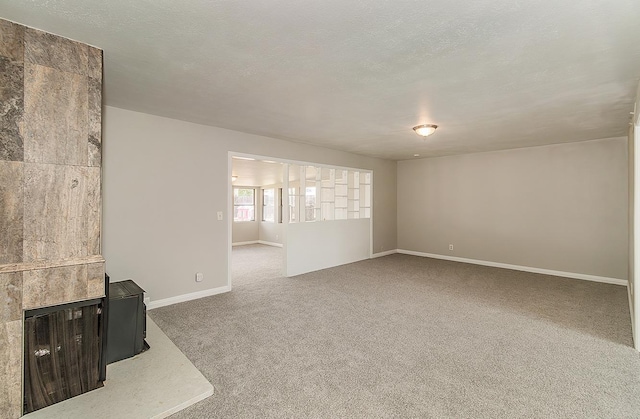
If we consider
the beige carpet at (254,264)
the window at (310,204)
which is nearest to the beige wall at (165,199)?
the beige carpet at (254,264)

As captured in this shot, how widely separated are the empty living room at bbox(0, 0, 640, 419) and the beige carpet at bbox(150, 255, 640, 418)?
2 centimetres

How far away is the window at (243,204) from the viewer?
9878 millimetres

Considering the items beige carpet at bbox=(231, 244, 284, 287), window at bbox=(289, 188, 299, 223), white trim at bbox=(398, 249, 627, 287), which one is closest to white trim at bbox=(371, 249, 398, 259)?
white trim at bbox=(398, 249, 627, 287)

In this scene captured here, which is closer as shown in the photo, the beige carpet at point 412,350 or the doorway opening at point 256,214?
the beige carpet at point 412,350

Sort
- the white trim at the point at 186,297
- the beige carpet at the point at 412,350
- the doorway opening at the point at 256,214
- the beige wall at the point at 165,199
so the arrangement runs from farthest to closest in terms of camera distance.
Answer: the doorway opening at the point at 256,214 → the white trim at the point at 186,297 → the beige wall at the point at 165,199 → the beige carpet at the point at 412,350

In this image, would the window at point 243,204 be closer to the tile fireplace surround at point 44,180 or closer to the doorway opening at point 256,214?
the doorway opening at point 256,214

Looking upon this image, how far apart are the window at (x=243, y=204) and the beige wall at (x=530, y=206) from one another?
17.8 feet

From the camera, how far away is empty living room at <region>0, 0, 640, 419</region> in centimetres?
178

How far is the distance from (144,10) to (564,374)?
12.6 ft

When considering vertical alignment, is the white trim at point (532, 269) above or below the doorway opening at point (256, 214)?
below

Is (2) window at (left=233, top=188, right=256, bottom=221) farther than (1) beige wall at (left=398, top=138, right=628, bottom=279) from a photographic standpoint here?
Yes

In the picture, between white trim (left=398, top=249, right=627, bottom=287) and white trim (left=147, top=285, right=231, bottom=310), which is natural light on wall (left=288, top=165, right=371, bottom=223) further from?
white trim (left=398, top=249, right=627, bottom=287)

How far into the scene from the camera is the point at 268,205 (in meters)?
10.1

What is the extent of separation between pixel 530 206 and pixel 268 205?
7404 millimetres
